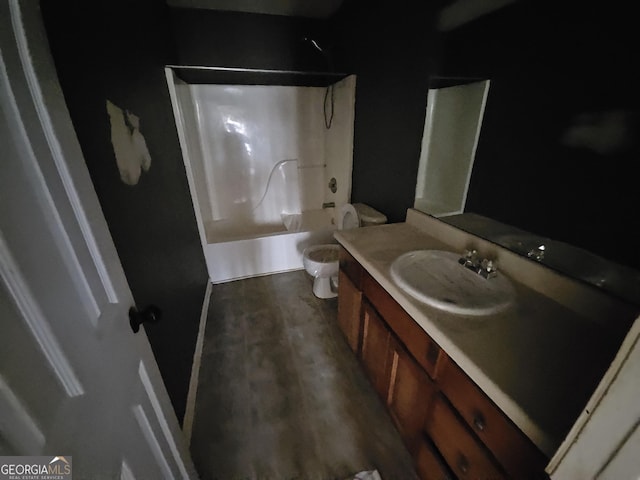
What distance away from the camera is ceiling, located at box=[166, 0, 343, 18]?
6.83ft

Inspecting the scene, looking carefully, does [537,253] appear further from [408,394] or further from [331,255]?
[331,255]

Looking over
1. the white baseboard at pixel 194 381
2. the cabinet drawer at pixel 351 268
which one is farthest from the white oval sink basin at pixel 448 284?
the white baseboard at pixel 194 381

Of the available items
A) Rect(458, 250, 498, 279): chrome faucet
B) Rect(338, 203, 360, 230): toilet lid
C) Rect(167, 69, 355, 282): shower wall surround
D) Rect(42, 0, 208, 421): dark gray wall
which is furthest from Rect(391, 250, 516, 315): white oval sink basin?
Rect(167, 69, 355, 282): shower wall surround

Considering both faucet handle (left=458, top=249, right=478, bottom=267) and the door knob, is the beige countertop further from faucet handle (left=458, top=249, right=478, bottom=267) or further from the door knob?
the door knob

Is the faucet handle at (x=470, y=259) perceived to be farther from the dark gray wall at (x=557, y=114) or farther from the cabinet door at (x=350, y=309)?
the cabinet door at (x=350, y=309)

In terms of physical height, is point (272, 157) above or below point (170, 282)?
above

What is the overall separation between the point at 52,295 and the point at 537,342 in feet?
3.72

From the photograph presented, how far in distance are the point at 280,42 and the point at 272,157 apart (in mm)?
1130

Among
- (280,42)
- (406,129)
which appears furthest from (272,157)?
(406,129)

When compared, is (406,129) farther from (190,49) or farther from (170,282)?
(190,49)

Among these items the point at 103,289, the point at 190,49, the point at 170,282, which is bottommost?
the point at 170,282

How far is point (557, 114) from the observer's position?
87 centimetres

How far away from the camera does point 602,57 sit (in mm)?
742

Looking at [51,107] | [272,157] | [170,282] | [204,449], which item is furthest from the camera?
[272,157]
